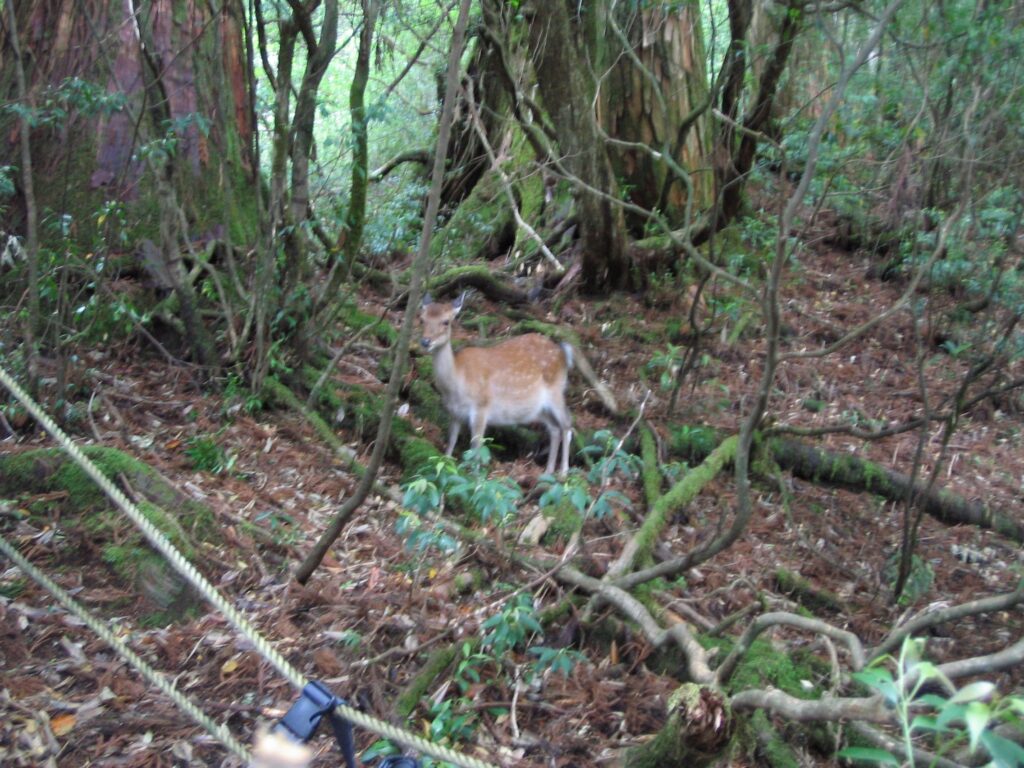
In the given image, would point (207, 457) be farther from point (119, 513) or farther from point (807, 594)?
point (807, 594)

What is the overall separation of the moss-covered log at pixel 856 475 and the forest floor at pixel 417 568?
4.4 inches

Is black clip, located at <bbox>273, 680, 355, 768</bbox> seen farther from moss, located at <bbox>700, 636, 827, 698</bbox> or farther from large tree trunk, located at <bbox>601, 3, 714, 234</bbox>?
large tree trunk, located at <bbox>601, 3, 714, 234</bbox>

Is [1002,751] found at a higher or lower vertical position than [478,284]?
higher

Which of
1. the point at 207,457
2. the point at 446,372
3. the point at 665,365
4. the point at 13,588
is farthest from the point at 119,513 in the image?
the point at 665,365

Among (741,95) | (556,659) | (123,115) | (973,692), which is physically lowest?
(556,659)

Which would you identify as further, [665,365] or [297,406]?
[665,365]

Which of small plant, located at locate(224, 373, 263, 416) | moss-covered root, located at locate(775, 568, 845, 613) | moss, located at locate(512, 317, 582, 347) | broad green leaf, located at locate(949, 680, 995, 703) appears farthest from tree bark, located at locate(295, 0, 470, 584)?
moss, located at locate(512, 317, 582, 347)

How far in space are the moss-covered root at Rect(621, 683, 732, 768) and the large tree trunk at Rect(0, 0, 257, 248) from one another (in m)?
5.03

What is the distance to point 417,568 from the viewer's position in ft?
17.9

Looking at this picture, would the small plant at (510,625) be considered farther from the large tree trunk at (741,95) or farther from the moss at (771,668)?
the large tree trunk at (741,95)

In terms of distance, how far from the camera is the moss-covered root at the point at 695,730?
3477 millimetres

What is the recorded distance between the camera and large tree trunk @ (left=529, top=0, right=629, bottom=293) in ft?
28.9

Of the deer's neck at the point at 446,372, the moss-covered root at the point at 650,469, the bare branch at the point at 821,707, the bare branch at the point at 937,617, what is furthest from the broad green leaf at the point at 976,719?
the deer's neck at the point at 446,372

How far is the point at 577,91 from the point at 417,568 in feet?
17.6
